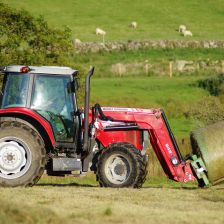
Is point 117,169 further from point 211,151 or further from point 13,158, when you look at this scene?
point 13,158

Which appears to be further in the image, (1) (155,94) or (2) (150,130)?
(1) (155,94)

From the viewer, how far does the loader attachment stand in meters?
19.0

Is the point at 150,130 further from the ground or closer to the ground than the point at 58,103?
closer to the ground

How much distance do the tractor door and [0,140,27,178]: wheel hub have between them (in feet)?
2.77

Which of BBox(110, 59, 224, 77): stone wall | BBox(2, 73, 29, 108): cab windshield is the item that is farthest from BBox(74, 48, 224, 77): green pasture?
BBox(2, 73, 29, 108): cab windshield

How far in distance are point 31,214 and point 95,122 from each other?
6.07 meters

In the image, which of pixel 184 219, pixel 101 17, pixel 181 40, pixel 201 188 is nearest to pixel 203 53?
pixel 181 40

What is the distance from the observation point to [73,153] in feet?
64.5

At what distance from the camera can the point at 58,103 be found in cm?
1961

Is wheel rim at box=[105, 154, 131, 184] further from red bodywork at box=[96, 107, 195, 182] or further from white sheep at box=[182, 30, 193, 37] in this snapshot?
white sheep at box=[182, 30, 193, 37]

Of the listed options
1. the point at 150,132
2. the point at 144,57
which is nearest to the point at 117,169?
the point at 150,132

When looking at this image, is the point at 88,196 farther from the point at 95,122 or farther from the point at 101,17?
the point at 101,17

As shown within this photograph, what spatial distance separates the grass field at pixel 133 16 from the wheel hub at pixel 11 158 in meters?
60.3

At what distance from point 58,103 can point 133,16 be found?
232 feet
